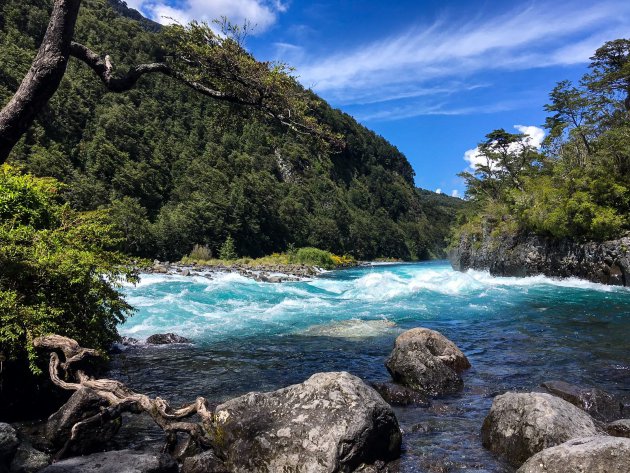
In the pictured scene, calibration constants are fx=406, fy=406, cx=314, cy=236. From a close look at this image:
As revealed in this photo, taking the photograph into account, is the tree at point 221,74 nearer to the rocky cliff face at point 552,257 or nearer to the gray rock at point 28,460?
the gray rock at point 28,460

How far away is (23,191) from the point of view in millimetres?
7750

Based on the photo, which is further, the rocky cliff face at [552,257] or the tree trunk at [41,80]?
the rocky cliff face at [552,257]

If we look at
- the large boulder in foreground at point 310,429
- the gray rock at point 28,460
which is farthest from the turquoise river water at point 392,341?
the gray rock at point 28,460

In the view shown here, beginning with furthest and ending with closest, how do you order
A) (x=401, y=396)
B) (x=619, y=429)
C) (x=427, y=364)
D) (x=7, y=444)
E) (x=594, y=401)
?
(x=427, y=364) → (x=401, y=396) → (x=594, y=401) → (x=619, y=429) → (x=7, y=444)

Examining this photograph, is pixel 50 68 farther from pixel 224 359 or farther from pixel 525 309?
pixel 525 309

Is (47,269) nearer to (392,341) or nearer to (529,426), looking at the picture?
(529,426)

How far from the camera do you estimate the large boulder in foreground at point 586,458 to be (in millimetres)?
3438

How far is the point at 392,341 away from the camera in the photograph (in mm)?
12094

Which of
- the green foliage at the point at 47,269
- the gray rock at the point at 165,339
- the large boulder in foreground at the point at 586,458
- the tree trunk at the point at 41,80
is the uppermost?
the tree trunk at the point at 41,80

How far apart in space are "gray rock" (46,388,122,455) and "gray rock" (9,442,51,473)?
0.28 metres

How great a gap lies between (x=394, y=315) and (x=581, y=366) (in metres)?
8.64

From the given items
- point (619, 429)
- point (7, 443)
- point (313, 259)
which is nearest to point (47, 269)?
point (7, 443)

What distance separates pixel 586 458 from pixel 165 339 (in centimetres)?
1076

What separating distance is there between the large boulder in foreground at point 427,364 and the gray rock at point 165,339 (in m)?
6.56
